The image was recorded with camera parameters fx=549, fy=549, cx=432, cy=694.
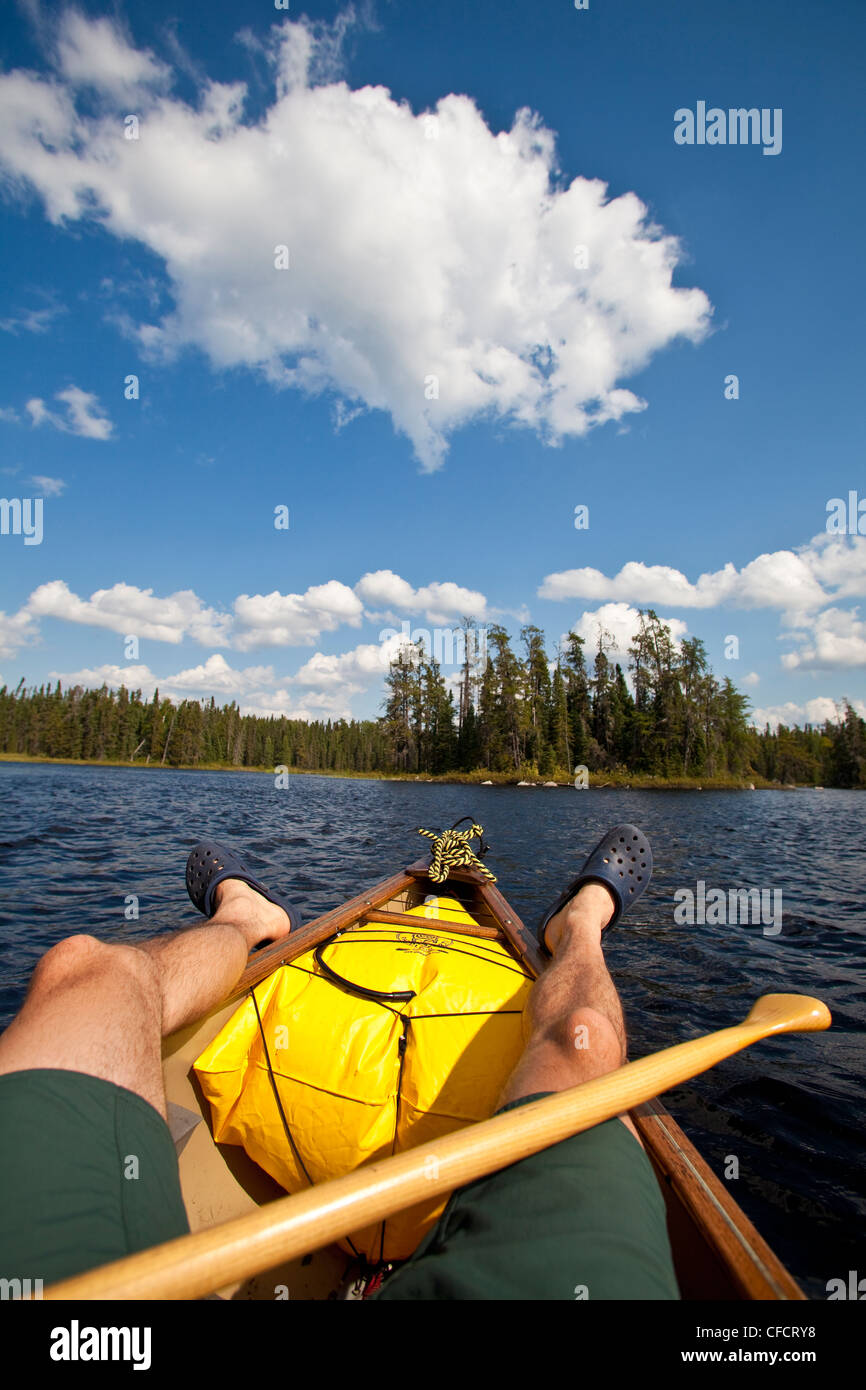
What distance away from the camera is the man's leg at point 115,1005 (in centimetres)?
140

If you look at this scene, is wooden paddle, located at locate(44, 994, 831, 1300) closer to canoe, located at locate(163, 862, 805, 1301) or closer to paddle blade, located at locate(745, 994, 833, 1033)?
canoe, located at locate(163, 862, 805, 1301)

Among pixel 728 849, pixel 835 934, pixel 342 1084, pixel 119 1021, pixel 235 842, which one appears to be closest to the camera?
pixel 119 1021

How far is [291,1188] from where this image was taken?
2010 mm

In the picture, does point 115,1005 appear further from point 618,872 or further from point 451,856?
point 451,856

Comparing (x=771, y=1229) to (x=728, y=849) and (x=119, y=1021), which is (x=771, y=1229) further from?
(x=728, y=849)

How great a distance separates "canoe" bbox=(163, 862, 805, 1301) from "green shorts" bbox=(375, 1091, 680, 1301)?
22 cm

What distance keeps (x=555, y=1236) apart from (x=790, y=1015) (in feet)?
5.18

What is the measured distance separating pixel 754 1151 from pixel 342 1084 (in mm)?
2409

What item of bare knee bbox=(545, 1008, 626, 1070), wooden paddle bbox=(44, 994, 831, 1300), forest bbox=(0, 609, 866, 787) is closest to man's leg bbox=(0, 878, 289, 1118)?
wooden paddle bbox=(44, 994, 831, 1300)

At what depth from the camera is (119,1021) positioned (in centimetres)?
157

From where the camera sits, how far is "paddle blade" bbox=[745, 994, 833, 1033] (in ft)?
6.91

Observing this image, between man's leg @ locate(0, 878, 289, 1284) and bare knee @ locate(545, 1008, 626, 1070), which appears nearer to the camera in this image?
man's leg @ locate(0, 878, 289, 1284)
